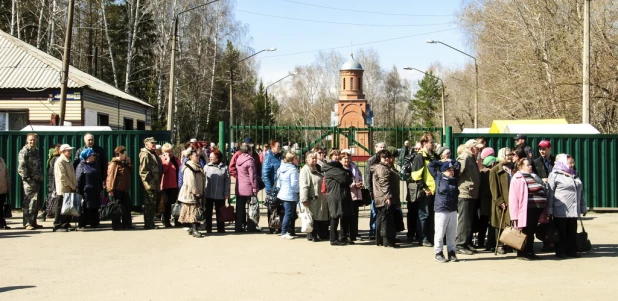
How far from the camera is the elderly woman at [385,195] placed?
11617mm

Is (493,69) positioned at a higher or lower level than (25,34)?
lower

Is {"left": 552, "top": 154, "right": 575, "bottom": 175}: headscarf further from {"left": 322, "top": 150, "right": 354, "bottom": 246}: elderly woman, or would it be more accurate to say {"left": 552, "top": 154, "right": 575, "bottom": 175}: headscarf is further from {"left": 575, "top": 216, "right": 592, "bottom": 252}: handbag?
{"left": 322, "top": 150, "right": 354, "bottom": 246}: elderly woman

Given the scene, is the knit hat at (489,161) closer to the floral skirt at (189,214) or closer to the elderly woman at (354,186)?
the elderly woman at (354,186)

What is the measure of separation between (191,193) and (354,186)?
120 inches

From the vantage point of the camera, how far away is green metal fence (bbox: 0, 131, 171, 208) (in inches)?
651

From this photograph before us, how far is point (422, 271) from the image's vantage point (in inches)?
373

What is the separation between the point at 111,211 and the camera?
13.6 metres

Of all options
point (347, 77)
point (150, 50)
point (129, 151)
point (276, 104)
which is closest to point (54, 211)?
point (129, 151)

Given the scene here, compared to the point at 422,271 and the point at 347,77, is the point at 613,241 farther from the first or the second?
the point at 347,77

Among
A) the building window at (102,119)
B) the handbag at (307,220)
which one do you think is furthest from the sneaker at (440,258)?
the building window at (102,119)

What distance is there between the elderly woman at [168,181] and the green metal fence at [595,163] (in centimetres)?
945

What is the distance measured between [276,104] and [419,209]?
256ft

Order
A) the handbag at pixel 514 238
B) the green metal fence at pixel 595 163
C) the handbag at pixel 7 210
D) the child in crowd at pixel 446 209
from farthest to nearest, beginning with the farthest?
the green metal fence at pixel 595 163, the handbag at pixel 7 210, the handbag at pixel 514 238, the child in crowd at pixel 446 209

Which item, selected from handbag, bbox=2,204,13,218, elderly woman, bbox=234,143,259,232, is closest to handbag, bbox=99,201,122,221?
elderly woman, bbox=234,143,259,232
